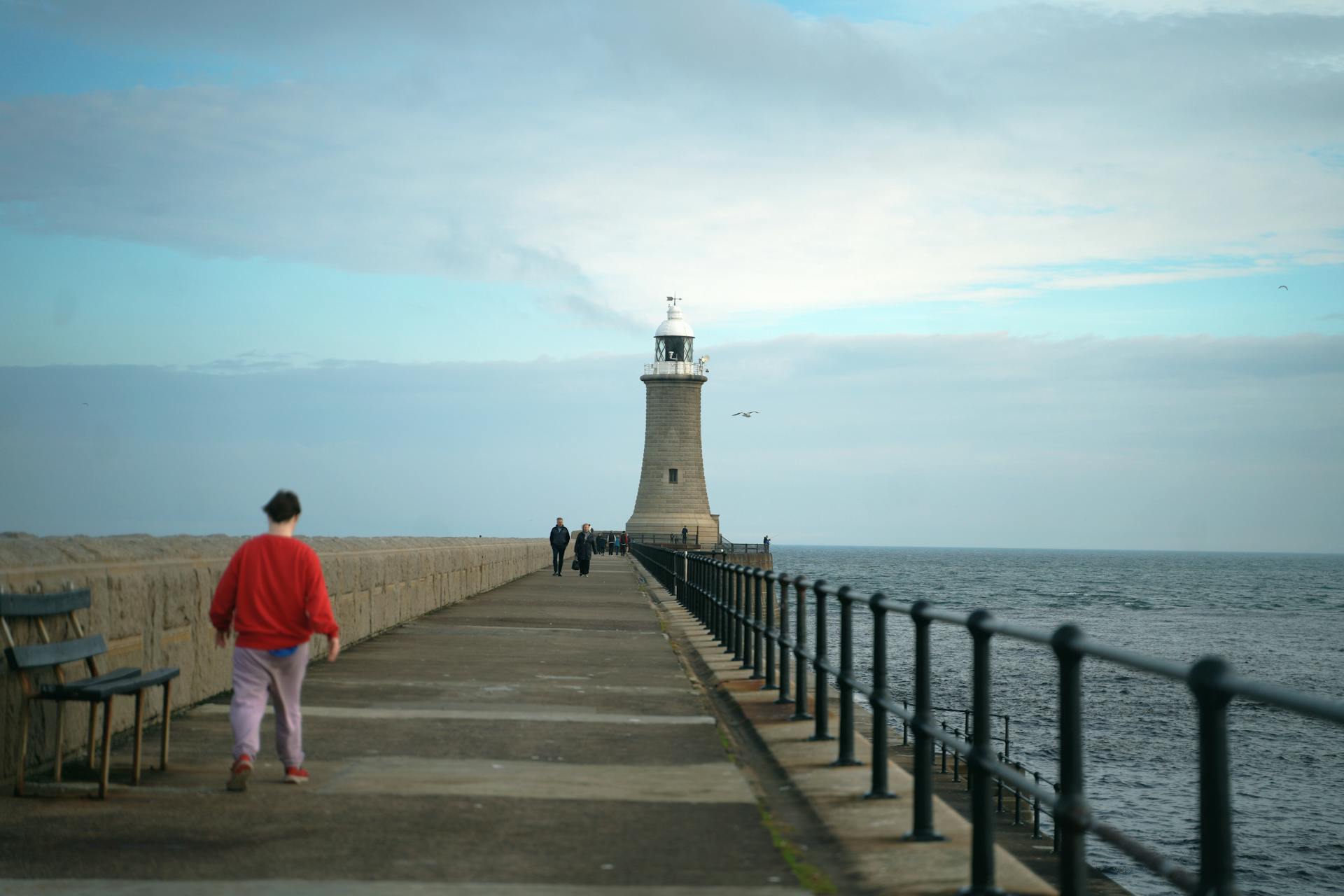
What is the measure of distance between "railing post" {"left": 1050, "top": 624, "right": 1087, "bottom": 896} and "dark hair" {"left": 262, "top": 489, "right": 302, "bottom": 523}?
174 inches

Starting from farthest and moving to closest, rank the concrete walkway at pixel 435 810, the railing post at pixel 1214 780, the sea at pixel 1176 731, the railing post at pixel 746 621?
the sea at pixel 1176 731 < the railing post at pixel 746 621 < the concrete walkway at pixel 435 810 < the railing post at pixel 1214 780

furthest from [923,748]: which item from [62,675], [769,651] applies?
[769,651]

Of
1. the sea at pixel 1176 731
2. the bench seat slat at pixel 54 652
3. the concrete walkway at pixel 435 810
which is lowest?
the sea at pixel 1176 731

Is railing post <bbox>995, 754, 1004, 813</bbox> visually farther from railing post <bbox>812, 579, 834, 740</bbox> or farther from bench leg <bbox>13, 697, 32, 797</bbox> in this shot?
bench leg <bbox>13, 697, 32, 797</bbox>

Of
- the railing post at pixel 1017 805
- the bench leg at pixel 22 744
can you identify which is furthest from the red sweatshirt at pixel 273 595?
the railing post at pixel 1017 805

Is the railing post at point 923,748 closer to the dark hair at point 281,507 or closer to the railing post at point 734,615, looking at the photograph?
the dark hair at point 281,507

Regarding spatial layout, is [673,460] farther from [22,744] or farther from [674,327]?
[22,744]

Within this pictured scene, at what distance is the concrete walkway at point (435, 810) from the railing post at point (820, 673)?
711 millimetres

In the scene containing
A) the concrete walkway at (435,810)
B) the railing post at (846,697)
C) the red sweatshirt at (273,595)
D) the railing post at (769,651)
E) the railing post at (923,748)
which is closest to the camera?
the concrete walkway at (435,810)

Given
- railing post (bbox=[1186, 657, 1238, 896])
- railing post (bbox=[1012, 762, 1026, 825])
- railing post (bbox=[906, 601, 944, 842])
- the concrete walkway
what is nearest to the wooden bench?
the concrete walkway

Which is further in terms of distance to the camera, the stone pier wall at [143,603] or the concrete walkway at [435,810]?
the stone pier wall at [143,603]

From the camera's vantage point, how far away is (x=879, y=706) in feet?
21.3

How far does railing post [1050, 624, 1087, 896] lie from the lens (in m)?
3.99

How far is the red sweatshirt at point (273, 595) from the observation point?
7.19m
